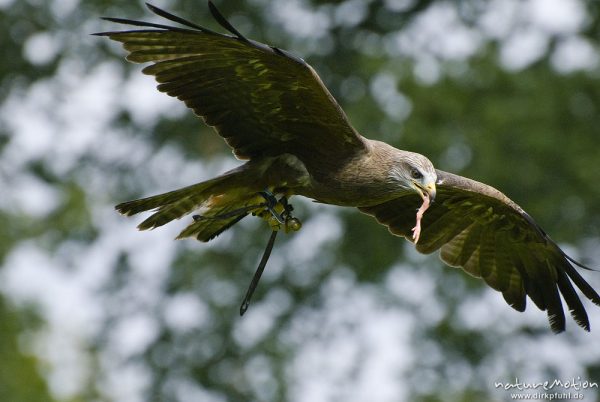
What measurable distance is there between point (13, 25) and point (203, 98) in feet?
41.0

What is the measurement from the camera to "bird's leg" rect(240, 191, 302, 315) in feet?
23.5

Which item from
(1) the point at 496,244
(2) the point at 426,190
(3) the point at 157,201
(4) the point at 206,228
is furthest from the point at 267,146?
(1) the point at 496,244

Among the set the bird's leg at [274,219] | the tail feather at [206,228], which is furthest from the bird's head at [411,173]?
the tail feather at [206,228]

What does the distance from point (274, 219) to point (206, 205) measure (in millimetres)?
632

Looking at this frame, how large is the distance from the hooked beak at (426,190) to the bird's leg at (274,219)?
76 cm

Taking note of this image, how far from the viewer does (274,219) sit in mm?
7605

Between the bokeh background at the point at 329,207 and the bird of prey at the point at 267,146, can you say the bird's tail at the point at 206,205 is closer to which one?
the bird of prey at the point at 267,146

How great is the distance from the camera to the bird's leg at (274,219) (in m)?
7.16

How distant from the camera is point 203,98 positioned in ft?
25.7

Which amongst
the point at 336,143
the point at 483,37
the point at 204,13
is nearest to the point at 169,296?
the point at 204,13

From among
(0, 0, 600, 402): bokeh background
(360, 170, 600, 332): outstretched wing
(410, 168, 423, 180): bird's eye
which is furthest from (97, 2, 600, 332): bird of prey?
(0, 0, 600, 402): bokeh background

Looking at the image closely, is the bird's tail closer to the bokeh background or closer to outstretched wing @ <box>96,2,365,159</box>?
outstretched wing @ <box>96,2,365,159</box>

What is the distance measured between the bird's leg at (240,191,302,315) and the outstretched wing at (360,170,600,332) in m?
1.24

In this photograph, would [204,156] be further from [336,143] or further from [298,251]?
[336,143]
